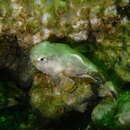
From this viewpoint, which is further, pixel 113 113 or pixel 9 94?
pixel 9 94

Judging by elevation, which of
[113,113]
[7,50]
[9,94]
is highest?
[7,50]

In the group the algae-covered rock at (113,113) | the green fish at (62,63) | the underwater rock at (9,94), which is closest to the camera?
the algae-covered rock at (113,113)

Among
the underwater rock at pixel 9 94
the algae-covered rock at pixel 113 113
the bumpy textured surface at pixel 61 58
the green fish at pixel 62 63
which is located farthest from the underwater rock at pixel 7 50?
the algae-covered rock at pixel 113 113

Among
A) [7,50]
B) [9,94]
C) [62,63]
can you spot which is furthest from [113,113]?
[7,50]

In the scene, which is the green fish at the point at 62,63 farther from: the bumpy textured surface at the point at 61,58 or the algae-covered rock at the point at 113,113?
the algae-covered rock at the point at 113,113

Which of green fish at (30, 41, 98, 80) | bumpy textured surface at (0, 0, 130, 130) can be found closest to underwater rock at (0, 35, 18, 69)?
bumpy textured surface at (0, 0, 130, 130)

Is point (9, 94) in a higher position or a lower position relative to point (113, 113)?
lower

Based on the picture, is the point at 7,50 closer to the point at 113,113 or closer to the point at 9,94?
the point at 9,94

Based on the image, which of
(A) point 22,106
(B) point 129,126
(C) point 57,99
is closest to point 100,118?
(B) point 129,126

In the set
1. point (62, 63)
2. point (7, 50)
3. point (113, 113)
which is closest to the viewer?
point (113, 113)

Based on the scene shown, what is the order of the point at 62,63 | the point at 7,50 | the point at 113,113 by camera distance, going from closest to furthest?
the point at 113,113, the point at 62,63, the point at 7,50

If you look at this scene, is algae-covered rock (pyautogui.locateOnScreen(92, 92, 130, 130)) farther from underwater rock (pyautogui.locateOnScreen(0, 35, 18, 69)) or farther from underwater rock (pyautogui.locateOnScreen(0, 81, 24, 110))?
underwater rock (pyautogui.locateOnScreen(0, 35, 18, 69))
